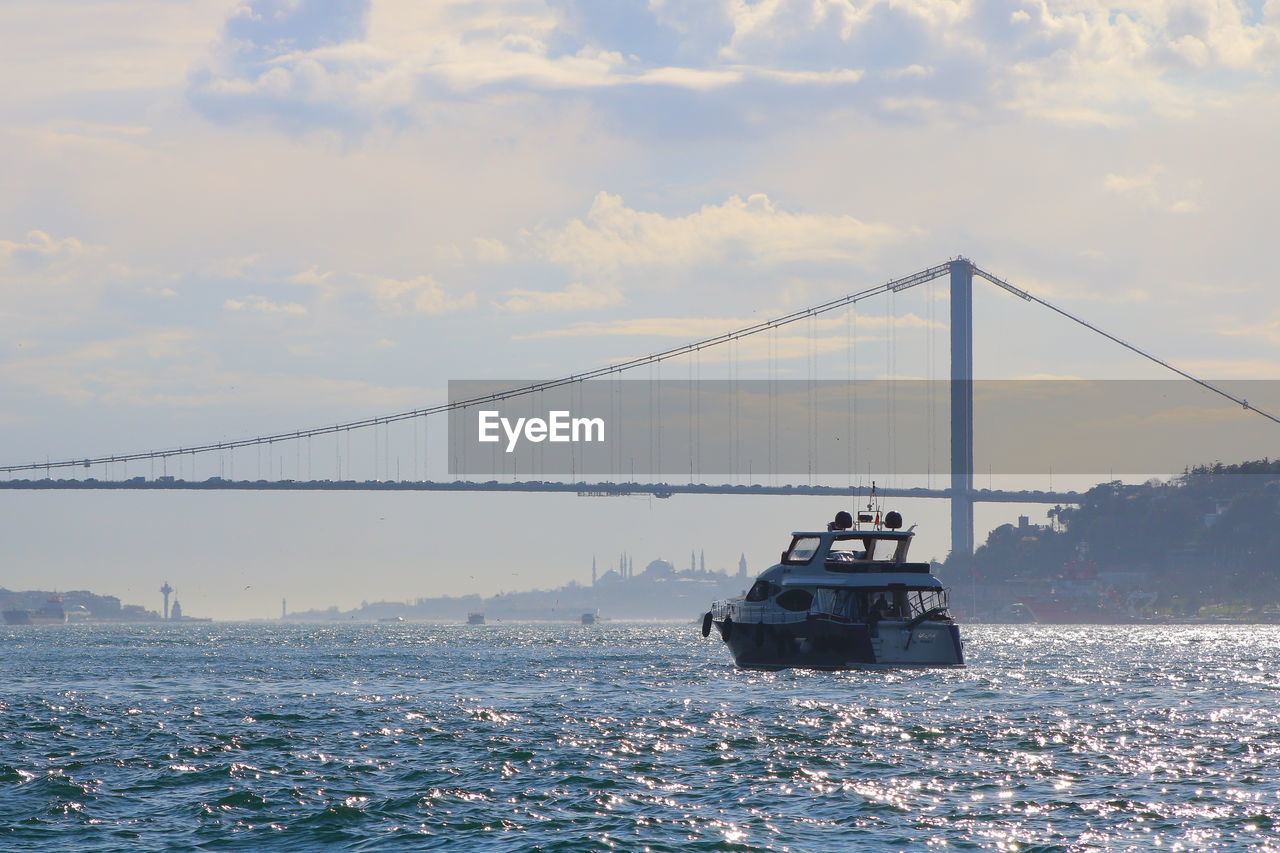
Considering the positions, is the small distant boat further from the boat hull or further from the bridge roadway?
the bridge roadway

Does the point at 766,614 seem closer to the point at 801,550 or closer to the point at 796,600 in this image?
the point at 796,600

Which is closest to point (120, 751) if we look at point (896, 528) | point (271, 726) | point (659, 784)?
point (271, 726)

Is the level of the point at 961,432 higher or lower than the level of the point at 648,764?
higher

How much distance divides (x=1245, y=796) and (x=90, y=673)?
54.1 meters

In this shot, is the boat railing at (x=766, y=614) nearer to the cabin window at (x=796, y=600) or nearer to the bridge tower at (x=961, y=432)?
the cabin window at (x=796, y=600)

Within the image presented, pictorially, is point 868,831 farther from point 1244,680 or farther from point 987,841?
point 1244,680

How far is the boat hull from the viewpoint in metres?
61.1

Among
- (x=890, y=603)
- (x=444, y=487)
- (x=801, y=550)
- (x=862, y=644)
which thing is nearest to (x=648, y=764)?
(x=862, y=644)

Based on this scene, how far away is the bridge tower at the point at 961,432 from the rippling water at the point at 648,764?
9884 cm

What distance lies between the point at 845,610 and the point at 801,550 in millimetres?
4590

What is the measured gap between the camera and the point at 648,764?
Result: 34.0m

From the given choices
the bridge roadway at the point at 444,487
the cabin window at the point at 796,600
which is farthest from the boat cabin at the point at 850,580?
the bridge roadway at the point at 444,487

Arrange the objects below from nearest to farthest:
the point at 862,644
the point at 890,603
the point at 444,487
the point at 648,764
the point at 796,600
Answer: the point at 648,764 < the point at 862,644 < the point at 890,603 < the point at 796,600 < the point at 444,487

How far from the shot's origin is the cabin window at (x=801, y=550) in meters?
66.3
